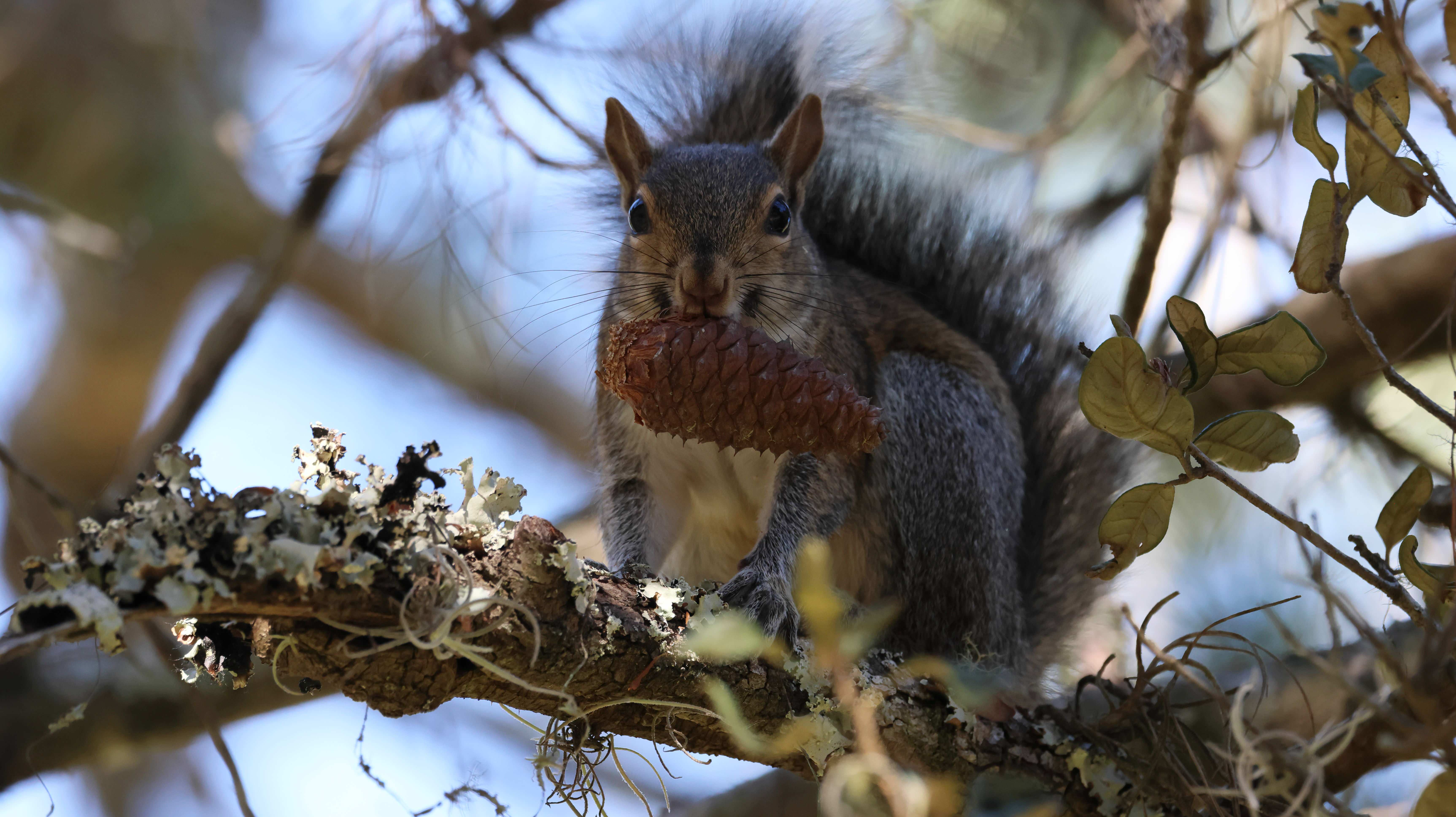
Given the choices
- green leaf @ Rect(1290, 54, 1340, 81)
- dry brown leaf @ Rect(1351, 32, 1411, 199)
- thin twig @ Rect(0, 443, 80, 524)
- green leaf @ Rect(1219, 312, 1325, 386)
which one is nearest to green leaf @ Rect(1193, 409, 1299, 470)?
green leaf @ Rect(1219, 312, 1325, 386)

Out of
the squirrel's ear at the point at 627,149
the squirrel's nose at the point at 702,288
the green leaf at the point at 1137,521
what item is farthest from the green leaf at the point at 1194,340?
the squirrel's ear at the point at 627,149

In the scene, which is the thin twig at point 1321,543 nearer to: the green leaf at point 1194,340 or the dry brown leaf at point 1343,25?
the green leaf at point 1194,340

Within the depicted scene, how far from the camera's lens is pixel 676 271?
5.70 ft

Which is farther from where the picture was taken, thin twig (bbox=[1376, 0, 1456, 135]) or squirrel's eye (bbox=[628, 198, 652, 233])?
squirrel's eye (bbox=[628, 198, 652, 233])

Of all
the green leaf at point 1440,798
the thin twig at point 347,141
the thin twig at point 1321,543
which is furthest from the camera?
the thin twig at point 347,141

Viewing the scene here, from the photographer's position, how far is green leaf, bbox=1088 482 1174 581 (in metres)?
1.27

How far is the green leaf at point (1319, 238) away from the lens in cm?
111

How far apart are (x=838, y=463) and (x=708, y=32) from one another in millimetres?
1368

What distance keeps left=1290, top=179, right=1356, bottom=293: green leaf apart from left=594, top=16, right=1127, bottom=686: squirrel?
817 mm

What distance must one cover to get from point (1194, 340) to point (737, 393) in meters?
0.58

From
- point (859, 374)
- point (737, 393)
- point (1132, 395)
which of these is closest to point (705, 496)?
point (859, 374)

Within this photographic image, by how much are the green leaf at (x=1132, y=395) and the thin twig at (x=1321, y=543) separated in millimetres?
43

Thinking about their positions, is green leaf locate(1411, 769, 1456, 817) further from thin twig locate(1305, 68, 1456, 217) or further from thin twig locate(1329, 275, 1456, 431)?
thin twig locate(1305, 68, 1456, 217)

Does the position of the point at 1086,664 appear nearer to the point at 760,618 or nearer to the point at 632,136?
the point at 760,618
